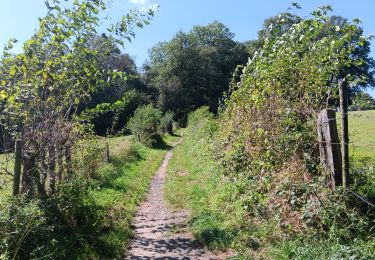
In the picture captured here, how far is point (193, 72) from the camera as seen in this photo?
57.9 metres

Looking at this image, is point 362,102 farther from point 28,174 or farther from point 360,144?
point 360,144

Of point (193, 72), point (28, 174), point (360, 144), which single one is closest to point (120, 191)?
point (28, 174)

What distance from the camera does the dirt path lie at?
6410 millimetres

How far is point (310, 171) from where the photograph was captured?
6879mm

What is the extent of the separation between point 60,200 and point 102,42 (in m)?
3.34

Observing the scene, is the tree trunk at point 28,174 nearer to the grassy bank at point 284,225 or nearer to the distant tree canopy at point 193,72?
the grassy bank at point 284,225

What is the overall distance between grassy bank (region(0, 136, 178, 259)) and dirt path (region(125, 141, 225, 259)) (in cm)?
24

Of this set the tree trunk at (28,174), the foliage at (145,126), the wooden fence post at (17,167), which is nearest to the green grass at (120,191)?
the tree trunk at (28,174)

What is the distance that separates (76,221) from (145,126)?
1840cm

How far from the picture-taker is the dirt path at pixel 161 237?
6.41 m

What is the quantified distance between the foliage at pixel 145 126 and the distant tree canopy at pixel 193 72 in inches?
1079

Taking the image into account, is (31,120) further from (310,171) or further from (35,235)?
(310,171)

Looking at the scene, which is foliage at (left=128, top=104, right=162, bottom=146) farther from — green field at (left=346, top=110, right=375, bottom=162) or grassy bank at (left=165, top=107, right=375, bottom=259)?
grassy bank at (left=165, top=107, right=375, bottom=259)

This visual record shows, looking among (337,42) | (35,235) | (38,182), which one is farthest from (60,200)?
(337,42)
